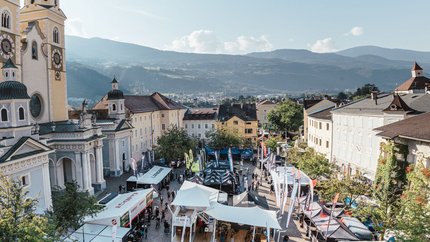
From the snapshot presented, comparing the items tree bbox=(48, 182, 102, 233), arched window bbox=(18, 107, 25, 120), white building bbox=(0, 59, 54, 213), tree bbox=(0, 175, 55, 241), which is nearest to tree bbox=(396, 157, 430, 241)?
tree bbox=(0, 175, 55, 241)

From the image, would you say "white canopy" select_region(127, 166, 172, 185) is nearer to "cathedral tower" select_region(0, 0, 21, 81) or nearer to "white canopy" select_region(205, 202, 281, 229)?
"white canopy" select_region(205, 202, 281, 229)

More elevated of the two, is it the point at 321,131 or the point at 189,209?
the point at 321,131

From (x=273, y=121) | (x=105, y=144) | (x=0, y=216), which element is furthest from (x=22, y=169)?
(x=273, y=121)

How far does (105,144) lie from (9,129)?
2037 cm

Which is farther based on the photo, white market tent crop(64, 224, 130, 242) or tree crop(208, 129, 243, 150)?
tree crop(208, 129, 243, 150)

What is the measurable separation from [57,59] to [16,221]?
28.2 metres

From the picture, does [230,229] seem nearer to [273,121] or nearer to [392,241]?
[392,241]

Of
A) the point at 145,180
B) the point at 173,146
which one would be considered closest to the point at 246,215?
the point at 145,180

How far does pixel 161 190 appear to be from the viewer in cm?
3588

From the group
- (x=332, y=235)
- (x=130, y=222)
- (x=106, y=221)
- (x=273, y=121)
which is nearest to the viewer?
(x=332, y=235)

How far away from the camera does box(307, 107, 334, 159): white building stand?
45.1m

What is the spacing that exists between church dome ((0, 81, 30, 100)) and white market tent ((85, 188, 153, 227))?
10195 millimetres

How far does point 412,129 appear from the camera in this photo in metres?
22.0

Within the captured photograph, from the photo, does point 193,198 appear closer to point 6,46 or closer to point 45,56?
point 6,46
